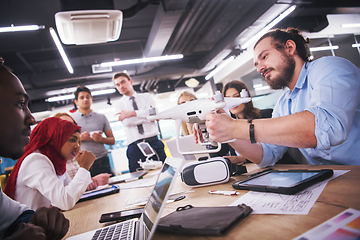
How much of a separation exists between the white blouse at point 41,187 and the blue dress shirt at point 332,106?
3.65ft

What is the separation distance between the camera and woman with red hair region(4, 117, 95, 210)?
124 cm

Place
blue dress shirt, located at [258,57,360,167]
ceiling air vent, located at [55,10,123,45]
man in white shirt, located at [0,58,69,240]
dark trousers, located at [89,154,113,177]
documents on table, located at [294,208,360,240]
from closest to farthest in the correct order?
documents on table, located at [294,208,360,240]
man in white shirt, located at [0,58,69,240]
blue dress shirt, located at [258,57,360,167]
ceiling air vent, located at [55,10,123,45]
dark trousers, located at [89,154,113,177]

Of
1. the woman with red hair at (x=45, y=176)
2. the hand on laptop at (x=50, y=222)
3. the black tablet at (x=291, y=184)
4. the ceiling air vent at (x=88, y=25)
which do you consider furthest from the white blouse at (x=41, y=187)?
the ceiling air vent at (x=88, y=25)

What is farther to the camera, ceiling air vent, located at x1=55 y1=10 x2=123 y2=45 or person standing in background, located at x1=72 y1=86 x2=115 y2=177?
person standing in background, located at x1=72 y1=86 x2=115 y2=177

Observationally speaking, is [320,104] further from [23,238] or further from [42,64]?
[42,64]

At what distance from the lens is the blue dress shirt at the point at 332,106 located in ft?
2.82

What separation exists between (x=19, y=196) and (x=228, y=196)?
121cm

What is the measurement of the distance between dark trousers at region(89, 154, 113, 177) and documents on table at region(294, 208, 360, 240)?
2.76 metres

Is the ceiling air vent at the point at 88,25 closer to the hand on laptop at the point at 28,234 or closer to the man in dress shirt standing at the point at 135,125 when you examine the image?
the man in dress shirt standing at the point at 135,125

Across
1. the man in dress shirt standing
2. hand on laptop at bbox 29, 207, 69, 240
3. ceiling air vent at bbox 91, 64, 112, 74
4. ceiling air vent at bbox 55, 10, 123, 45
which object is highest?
ceiling air vent at bbox 91, 64, 112, 74

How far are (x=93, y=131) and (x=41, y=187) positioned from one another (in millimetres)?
1718

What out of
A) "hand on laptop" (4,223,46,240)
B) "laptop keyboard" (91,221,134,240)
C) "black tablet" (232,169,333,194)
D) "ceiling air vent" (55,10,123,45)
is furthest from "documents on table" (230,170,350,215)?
"ceiling air vent" (55,10,123,45)

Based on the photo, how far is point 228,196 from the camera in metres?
0.82

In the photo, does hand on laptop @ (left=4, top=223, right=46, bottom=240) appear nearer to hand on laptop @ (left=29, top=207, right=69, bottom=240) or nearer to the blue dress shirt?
hand on laptop @ (left=29, top=207, right=69, bottom=240)
